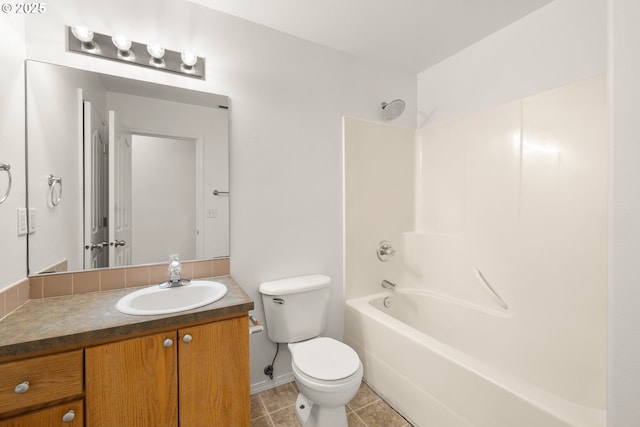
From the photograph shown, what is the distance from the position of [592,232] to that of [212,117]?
2.27m

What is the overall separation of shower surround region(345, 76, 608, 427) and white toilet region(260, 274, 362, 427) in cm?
37

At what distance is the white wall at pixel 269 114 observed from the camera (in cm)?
153

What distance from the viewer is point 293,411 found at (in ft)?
5.67

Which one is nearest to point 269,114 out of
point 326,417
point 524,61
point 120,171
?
point 120,171

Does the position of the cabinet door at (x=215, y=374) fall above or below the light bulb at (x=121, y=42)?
below

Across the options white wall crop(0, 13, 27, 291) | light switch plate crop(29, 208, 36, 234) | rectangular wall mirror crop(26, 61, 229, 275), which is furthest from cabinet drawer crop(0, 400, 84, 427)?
light switch plate crop(29, 208, 36, 234)

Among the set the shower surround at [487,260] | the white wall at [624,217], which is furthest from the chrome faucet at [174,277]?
the white wall at [624,217]

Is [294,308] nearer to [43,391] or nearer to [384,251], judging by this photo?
[384,251]

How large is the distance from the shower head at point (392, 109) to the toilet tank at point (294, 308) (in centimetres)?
145

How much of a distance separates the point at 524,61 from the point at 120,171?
103 inches

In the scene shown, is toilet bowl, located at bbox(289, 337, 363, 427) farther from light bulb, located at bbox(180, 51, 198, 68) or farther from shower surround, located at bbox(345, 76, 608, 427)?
light bulb, located at bbox(180, 51, 198, 68)

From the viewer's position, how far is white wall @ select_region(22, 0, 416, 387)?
5.03 feet

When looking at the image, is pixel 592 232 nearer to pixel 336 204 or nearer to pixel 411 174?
pixel 411 174

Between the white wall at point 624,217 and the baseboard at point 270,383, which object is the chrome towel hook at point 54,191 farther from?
the white wall at point 624,217
